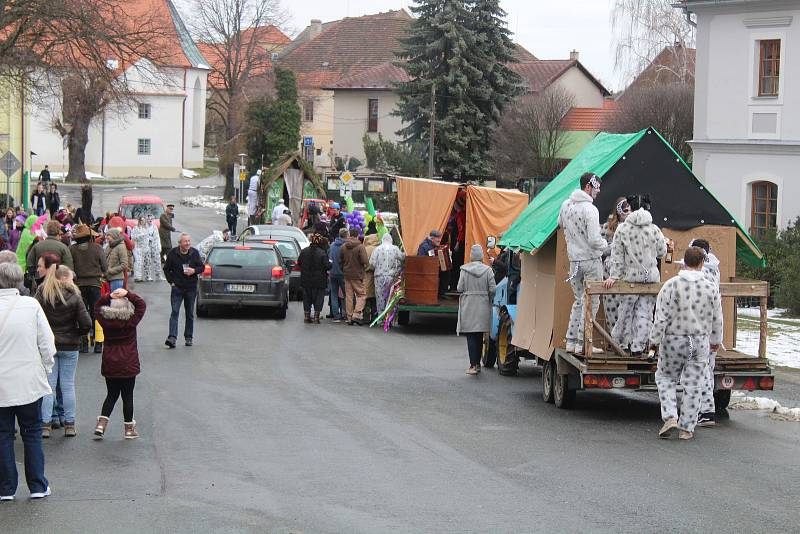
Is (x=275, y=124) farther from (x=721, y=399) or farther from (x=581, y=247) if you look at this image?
(x=721, y=399)

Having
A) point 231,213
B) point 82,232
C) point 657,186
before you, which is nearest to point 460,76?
point 231,213

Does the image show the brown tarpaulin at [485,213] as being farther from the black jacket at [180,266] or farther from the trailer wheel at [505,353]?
the black jacket at [180,266]

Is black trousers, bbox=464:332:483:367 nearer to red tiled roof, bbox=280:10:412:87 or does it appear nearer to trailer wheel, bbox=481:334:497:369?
trailer wheel, bbox=481:334:497:369

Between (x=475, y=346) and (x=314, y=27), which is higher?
(x=314, y=27)

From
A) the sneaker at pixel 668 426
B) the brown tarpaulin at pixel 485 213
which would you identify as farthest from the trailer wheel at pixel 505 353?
the brown tarpaulin at pixel 485 213

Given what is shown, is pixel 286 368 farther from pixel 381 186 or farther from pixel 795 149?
pixel 381 186

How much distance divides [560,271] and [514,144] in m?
46.0

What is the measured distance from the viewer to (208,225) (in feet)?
168

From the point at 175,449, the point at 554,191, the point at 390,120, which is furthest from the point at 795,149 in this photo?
the point at 390,120

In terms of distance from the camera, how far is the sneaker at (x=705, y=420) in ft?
40.0

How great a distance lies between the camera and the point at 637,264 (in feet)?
40.4

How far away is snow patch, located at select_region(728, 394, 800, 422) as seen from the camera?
13.0m

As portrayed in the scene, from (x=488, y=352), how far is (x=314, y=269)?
6600 millimetres

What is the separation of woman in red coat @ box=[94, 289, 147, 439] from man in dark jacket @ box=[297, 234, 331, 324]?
12037 millimetres
